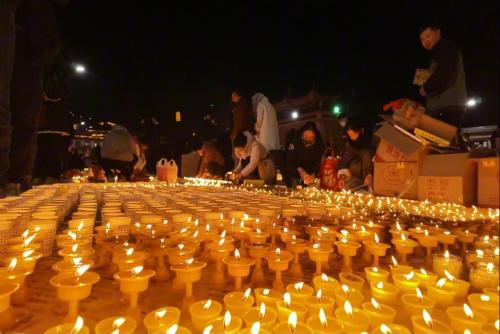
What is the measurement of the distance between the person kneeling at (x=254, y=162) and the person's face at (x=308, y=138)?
1.06 metres

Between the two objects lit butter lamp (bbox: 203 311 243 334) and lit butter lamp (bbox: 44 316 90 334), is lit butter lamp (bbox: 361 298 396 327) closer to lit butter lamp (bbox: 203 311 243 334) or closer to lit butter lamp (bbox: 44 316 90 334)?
lit butter lamp (bbox: 203 311 243 334)

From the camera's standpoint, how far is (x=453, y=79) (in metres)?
4.03

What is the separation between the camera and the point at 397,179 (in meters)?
4.02

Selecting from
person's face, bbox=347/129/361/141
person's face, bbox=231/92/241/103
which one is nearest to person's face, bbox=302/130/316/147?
person's face, bbox=347/129/361/141

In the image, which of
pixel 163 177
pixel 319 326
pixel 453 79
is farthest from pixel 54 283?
pixel 163 177

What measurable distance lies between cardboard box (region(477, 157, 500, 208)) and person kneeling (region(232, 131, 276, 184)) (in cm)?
437

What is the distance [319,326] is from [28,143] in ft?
14.1

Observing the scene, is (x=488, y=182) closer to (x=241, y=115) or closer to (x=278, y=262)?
(x=278, y=262)

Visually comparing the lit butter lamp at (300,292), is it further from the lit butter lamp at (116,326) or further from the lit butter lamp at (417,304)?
the lit butter lamp at (116,326)

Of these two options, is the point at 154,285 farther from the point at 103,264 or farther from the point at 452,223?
the point at 452,223

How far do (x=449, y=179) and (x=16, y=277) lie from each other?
144 inches

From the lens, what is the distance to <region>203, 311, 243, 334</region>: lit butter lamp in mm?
825

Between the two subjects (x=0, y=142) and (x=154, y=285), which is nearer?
(x=154, y=285)

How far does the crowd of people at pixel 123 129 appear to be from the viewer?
368 cm
